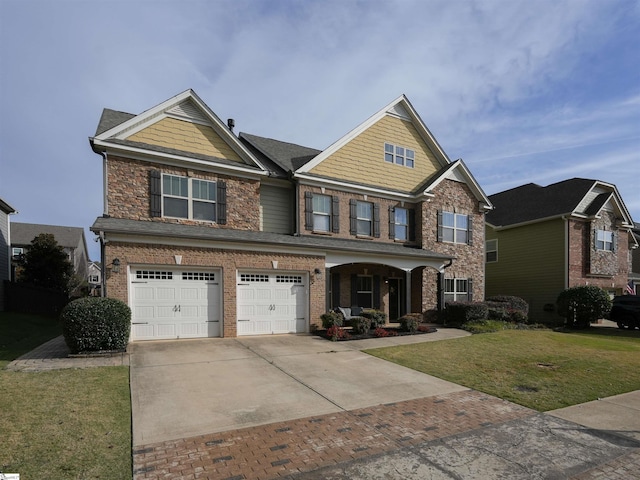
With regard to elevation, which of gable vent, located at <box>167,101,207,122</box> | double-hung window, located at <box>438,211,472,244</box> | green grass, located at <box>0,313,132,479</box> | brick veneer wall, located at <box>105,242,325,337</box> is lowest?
green grass, located at <box>0,313,132,479</box>

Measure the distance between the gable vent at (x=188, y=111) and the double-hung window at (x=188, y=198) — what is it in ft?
8.51

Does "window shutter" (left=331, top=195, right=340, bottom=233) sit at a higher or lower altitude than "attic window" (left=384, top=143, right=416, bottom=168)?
lower

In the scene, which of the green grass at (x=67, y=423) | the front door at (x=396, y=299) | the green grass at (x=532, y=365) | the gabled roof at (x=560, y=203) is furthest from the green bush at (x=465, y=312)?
the green grass at (x=67, y=423)

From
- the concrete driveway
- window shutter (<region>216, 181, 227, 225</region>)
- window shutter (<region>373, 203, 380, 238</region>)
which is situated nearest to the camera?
the concrete driveway

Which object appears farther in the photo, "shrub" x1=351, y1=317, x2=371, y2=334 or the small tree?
the small tree

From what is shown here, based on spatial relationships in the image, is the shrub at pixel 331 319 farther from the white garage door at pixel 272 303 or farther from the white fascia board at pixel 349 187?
the white fascia board at pixel 349 187

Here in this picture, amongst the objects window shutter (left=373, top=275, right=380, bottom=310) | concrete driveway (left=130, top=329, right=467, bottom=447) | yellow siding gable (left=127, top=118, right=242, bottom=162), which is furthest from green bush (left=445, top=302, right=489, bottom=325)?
yellow siding gable (left=127, top=118, right=242, bottom=162)

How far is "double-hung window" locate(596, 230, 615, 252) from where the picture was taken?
2475 cm

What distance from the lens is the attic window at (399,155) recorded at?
65.1 ft

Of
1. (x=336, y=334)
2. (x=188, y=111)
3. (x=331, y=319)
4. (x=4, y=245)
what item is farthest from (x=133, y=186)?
(x=4, y=245)

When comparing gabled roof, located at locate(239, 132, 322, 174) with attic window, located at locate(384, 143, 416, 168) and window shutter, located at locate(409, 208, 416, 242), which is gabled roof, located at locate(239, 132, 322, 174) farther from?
window shutter, located at locate(409, 208, 416, 242)

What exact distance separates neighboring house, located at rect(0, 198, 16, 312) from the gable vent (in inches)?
517

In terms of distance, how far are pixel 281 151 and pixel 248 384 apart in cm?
1387

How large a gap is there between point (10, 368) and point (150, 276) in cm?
434
